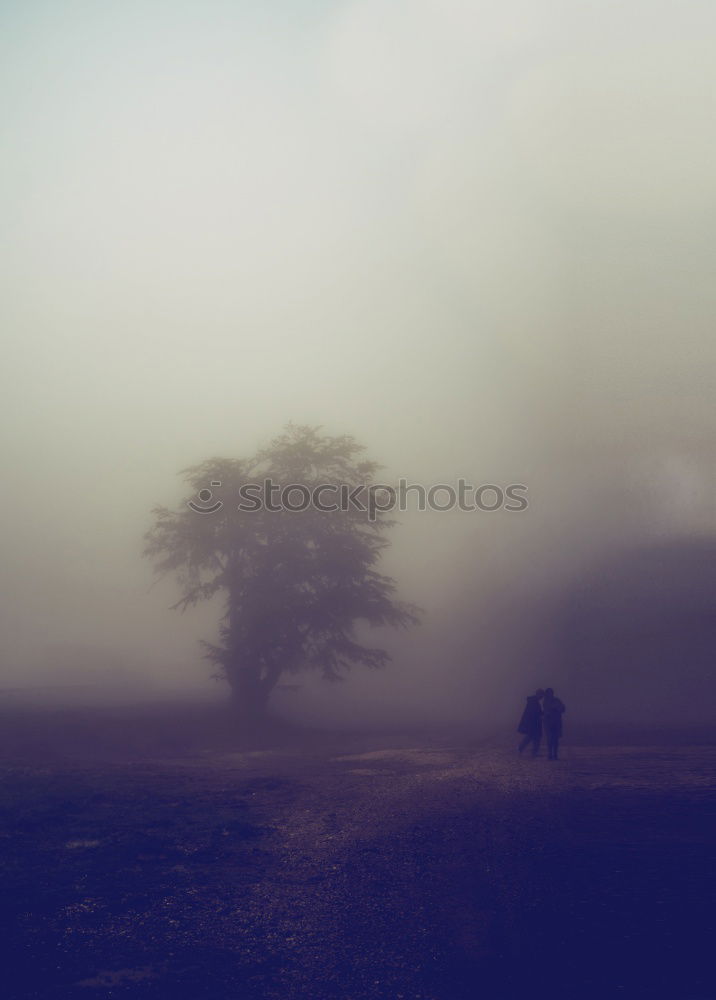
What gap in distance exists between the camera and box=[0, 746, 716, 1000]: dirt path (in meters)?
9.72

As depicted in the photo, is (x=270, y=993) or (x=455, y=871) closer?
(x=270, y=993)

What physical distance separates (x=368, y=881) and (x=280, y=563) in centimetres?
2541

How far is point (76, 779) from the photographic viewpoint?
2291 cm

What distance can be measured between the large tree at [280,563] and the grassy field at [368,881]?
13.3 metres

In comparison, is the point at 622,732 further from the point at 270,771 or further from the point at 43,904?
the point at 43,904

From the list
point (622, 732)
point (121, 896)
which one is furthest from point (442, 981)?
point (622, 732)

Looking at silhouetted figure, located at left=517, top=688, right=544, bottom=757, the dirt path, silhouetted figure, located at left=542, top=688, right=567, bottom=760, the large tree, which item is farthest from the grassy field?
the large tree

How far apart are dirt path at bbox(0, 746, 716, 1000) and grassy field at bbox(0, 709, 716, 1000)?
0.14 feet

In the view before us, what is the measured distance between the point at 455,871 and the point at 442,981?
13.3 ft

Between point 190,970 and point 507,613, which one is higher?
point 507,613

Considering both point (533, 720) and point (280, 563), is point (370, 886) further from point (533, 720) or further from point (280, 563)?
point (280, 563)

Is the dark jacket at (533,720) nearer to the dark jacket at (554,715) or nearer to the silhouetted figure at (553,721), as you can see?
the silhouetted figure at (553,721)

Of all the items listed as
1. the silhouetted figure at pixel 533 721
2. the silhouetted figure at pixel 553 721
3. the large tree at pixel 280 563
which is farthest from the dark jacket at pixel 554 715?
the large tree at pixel 280 563

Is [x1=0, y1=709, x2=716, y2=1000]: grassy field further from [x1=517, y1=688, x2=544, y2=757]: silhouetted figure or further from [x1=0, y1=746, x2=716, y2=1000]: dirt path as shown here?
[x1=517, y1=688, x2=544, y2=757]: silhouetted figure
